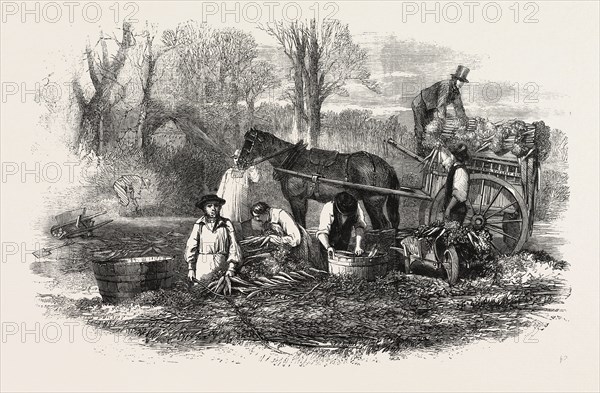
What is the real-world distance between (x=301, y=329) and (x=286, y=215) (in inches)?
58.4

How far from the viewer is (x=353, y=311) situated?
10.7 m

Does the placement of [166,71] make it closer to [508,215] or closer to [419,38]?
[419,38]

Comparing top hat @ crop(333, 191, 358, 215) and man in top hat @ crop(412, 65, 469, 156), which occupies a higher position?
man in top hat @ crop(412, 65, 469, 156)

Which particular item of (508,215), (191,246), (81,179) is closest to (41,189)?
(81,179)

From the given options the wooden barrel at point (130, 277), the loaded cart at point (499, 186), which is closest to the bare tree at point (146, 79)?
the wooden barrel at point (130, 277)

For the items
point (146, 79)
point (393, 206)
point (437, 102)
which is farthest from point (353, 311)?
point (146, 79)

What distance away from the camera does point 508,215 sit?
10.9 m

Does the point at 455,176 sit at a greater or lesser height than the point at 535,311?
greater

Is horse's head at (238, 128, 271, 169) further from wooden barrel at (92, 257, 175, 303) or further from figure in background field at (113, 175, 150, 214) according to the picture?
wooden barrel at (92, 257, 175, 303)

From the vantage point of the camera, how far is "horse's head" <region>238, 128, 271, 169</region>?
36.6 feet

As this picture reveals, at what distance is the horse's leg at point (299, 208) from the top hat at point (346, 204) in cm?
45

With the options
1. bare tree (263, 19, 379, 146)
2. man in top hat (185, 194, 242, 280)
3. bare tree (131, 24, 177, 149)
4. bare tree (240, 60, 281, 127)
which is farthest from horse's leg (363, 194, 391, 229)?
bare tree (131, 24, 177, 149)

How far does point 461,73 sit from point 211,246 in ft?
13.2

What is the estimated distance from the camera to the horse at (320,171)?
35.9 ft
